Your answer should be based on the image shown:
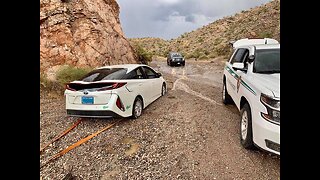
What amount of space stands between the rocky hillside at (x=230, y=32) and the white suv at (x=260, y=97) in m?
22.6

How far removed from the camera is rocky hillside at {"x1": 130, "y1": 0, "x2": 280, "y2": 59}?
32.8 m

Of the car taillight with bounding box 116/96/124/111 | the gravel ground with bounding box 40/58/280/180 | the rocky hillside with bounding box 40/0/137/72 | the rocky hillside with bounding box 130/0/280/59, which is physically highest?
the rocky hillside with bounding box 130/0/280/59

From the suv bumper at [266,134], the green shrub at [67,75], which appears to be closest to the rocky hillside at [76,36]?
the green shrub at [67,75]

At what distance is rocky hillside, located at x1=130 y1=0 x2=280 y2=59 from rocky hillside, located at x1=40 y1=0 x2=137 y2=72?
15277mm

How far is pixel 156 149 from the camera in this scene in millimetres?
4367

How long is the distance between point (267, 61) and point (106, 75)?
12.3 ft

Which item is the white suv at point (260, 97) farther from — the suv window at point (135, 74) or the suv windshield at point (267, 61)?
the suv window at point (135, 74)

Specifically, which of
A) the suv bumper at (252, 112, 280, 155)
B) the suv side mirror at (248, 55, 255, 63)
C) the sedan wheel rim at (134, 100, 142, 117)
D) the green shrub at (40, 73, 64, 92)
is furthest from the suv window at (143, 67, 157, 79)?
the suv bumper at (252, 112, 280, 155)

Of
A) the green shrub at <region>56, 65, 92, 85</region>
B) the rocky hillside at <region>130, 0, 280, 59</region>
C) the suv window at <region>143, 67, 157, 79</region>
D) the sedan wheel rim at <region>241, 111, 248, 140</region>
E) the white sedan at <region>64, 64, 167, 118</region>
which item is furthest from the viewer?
the rocky hillside at <region>130, 0, 280, 59</region>

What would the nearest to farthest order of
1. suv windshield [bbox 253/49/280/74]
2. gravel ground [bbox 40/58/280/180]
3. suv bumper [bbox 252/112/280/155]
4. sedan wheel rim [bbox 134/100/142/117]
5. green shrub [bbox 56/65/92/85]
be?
suv bumper [bbox 252/112/280/155]
gravel ground [bbox 40/58/280/180]
suv windshield [bbox 253/49/280/74]
sedan wheel rim [bbox 134/100/142/117]
green shrub [bbox 56/65/92/85]

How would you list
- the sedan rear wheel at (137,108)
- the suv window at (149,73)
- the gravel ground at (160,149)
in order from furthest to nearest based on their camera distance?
the suv window at (149,73), the sedan rear wheel at (137,108), the gravel ground at (160,149)

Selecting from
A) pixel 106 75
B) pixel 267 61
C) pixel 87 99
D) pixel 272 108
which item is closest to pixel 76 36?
pixel 106 75

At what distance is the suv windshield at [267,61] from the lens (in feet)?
14.8

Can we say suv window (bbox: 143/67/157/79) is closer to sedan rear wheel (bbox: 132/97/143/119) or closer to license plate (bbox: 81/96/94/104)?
sedan rear wheel (bbox: 132/97/143/119)
